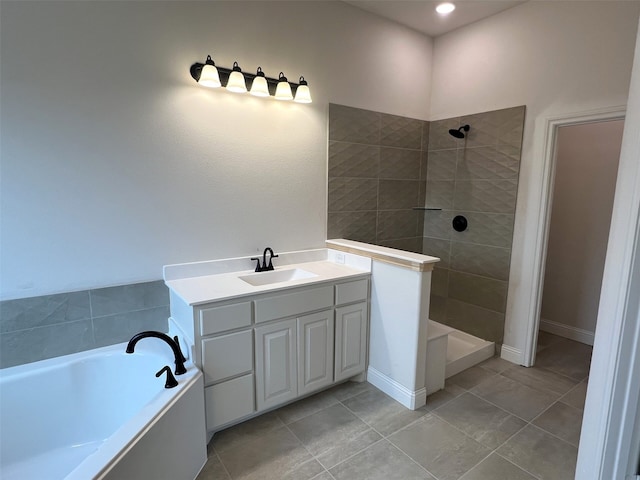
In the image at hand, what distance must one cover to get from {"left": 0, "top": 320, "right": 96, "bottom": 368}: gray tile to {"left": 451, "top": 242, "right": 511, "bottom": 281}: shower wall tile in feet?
9.62

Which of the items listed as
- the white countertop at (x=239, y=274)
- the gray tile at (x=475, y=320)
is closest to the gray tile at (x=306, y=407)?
the white countertop at (x=239, y=274)

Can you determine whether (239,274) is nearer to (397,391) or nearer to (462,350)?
(397,391)

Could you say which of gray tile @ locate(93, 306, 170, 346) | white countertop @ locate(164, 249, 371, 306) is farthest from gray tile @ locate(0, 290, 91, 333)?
white countertop @ locate(164, 249, 371, 306)

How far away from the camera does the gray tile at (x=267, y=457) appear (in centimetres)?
174

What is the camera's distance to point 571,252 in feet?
10.9

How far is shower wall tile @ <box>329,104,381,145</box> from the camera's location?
275 centimetres

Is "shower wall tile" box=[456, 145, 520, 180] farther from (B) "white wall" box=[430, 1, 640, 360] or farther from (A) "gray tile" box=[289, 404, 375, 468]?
(A) "gray tile" box=[289, 404, 375, 468]

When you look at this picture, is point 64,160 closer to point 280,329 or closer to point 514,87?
point 280,329

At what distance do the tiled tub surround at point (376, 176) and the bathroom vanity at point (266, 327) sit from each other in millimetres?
519

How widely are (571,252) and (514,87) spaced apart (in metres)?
1.72

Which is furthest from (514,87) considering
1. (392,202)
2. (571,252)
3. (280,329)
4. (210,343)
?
(210,343)

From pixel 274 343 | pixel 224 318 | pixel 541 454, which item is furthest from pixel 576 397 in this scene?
pixel 224 318

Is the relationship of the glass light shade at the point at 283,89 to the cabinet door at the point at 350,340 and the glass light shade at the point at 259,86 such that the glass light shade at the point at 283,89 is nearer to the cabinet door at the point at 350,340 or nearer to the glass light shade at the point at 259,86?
the glass light shade at the point at 259,86

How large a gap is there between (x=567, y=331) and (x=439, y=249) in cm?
150
